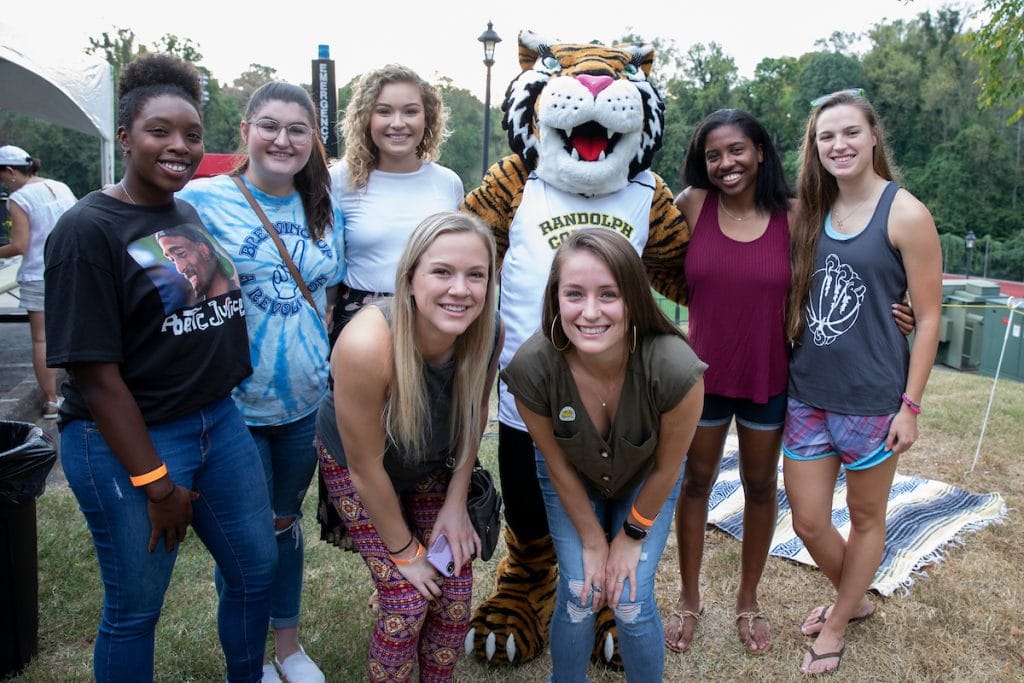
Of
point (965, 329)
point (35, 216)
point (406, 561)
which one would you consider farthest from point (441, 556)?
point (965, 329)

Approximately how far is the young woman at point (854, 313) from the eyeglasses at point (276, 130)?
5.55ft

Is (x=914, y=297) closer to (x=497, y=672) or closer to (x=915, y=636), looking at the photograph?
(x=915, y=636)

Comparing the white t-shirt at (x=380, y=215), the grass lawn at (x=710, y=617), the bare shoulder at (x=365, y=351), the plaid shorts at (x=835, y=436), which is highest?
the white t-shirt at (x=380, y=215)

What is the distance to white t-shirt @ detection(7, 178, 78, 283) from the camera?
5867 millimetres

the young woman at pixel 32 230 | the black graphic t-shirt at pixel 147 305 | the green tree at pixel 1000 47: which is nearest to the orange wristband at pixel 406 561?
the black graphic t-shirt at pixel 147 305

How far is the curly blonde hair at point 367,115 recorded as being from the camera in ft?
9.21

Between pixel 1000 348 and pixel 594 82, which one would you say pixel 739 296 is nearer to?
pixel 594 82

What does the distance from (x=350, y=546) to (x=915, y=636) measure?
2253 mm

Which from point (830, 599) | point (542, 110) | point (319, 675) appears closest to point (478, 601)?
point (319, 675)

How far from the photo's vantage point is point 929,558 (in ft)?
12.0

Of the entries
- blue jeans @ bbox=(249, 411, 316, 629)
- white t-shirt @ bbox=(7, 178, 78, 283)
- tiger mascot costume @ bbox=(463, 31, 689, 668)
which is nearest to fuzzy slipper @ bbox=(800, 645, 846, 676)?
tiger mascot costume @ bbox=(463, 31, 689, 668)

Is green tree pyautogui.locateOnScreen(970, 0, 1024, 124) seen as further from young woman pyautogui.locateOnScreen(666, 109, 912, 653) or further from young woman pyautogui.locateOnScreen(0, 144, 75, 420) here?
young woman pyautogui.locateOnScreen(0, 144, 75, 420)

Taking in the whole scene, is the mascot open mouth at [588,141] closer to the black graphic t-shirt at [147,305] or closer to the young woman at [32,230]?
the black graphic t-shirt at [147,305]

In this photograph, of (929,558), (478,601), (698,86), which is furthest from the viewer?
(698,86)
